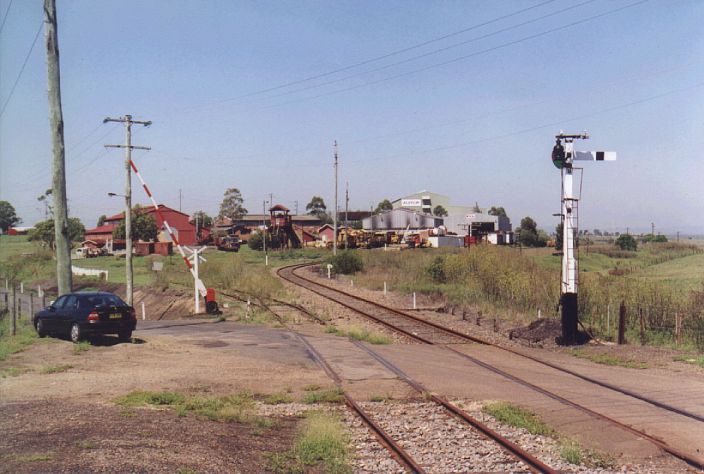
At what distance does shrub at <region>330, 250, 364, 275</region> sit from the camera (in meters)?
50.1

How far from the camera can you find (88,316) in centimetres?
1705

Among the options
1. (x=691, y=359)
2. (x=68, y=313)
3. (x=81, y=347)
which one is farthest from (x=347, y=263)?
(x=691, y=359)

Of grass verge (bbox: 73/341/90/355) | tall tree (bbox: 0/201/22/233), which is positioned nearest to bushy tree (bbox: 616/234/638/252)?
grass verge (bbox: 73/341/90/355)

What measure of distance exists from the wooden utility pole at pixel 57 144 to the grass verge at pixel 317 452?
37.0 ft

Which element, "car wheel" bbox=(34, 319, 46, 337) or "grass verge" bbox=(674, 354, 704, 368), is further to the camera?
"car wheel" bbox=(34, 319, 46, 337)

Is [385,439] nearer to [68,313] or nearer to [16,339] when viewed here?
[68,313]

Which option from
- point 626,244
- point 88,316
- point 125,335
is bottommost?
point 626,244

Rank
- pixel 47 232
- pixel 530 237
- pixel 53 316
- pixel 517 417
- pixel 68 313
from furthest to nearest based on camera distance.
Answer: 1. pixel 530 237
2. pixel 47 232
3. pixel 53 316
4. pixel 68 313
5. pixel 517 417

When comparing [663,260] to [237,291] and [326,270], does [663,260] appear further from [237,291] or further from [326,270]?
[237,291]

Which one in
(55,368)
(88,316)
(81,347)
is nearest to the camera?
(55,368)

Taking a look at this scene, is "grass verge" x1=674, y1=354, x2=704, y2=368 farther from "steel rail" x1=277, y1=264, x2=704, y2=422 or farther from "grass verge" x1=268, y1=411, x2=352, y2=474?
"grass verge" x1=268, y1=411, x2=352, y2=474

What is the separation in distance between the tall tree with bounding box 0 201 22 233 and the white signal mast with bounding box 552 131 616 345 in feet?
428

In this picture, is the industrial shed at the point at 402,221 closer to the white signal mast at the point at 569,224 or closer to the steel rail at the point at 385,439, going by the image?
the white signal mast at the point at 569,224

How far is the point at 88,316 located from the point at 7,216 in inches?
5386
